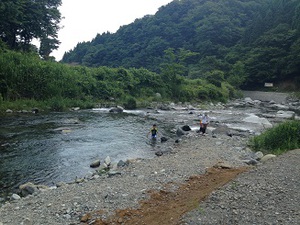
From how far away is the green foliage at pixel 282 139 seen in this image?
11.7m

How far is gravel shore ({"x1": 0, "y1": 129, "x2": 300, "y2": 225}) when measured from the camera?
550 cm

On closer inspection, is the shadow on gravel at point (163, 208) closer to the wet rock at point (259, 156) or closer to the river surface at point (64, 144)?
the wet rock at point (259, 156)

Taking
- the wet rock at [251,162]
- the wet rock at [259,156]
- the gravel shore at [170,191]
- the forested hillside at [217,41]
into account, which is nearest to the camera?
the gravel shore at [170,191]

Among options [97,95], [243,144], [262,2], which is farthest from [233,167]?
[262,2]

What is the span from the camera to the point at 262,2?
329ft

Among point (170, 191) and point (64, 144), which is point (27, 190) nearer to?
point (170, 191)

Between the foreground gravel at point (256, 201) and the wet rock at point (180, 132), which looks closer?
the foreground gravel at point (256, 201)

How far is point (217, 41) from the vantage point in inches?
3568

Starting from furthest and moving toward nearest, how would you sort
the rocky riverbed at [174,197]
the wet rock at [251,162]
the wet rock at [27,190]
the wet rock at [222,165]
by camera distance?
the wet rock at [251,162], the wet rock at [222,165], the wet rock at [27,190], the rocky riverbed at [174,197]

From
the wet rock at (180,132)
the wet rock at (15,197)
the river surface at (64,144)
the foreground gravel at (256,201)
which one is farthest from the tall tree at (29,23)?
the foreground gravel at (256,201)

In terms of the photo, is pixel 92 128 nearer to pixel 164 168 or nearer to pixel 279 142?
pixel 164 168

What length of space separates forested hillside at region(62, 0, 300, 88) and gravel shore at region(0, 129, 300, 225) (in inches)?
1618

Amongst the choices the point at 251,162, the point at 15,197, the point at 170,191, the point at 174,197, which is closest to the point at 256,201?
the point at 174,197

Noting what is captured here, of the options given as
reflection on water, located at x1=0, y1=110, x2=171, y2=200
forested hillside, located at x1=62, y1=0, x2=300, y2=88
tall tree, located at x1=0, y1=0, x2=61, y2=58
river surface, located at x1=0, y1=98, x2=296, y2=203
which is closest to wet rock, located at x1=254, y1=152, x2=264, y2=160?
river surface, located at x1=0, y1=98, x2=296, y2=203
